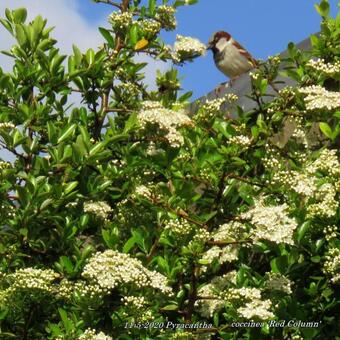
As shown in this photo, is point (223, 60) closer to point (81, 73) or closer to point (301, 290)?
point (81, 73)

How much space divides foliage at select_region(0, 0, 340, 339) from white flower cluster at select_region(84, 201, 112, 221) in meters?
0.01

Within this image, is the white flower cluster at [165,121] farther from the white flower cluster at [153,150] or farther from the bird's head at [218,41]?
the bird's head at [218,41]

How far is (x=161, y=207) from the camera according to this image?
14.8 feet

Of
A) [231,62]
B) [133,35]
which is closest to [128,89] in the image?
[133,35]

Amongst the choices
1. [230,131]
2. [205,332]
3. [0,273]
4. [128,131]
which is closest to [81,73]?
[128,131]

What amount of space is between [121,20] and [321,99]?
56.5 inches

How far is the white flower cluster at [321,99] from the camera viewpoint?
Answer: 4590 mm

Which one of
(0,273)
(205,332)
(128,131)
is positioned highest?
(128,131)

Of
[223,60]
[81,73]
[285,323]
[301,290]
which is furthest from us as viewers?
[223,60]

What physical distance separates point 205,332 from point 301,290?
22.5 inches

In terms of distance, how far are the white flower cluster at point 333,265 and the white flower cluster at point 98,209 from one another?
1115 millimetres

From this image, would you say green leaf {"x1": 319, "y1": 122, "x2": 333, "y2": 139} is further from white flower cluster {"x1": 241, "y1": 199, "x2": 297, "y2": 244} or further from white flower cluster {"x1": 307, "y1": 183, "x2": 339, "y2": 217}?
white flower cluster {"x1": 241, "y1": 199, "x2": 297, "y2": 244}

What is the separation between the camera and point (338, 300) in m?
4.37

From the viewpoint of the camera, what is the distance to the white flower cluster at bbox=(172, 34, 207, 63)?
542cm
